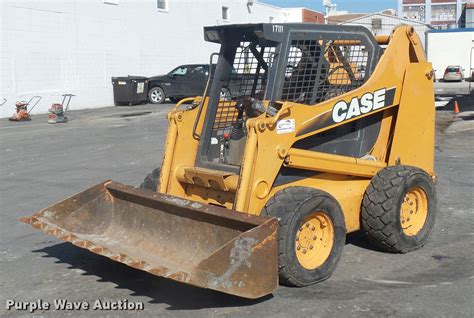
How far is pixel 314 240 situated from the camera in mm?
5258

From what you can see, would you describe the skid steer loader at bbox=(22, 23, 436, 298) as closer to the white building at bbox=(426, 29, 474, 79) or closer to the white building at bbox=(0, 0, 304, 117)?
the white building at bbox=(0, 0, 304, 117)

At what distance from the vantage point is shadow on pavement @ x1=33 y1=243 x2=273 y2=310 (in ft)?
16.1

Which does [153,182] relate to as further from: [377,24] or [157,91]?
[377,24]

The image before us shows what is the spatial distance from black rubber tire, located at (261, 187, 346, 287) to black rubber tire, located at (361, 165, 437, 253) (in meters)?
0.59

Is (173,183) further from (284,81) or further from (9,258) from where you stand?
(9,258)

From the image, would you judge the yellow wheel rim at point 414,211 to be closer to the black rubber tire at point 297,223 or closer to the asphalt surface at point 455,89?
the black rubber tire at point 297,223

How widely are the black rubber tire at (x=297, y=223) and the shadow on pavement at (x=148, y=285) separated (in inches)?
11.8

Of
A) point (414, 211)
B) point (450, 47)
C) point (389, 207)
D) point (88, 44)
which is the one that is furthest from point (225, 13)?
point (389, 207)

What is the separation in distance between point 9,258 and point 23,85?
1882 centimetres

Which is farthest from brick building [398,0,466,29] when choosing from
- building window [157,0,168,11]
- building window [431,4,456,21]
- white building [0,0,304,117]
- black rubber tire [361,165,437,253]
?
black rubber tire [361,165,437,253]

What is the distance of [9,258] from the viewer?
20.5 feet

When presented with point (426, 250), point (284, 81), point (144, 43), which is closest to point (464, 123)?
point (426, 250)

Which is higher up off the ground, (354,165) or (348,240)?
(354,165)

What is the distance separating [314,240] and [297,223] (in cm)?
40
